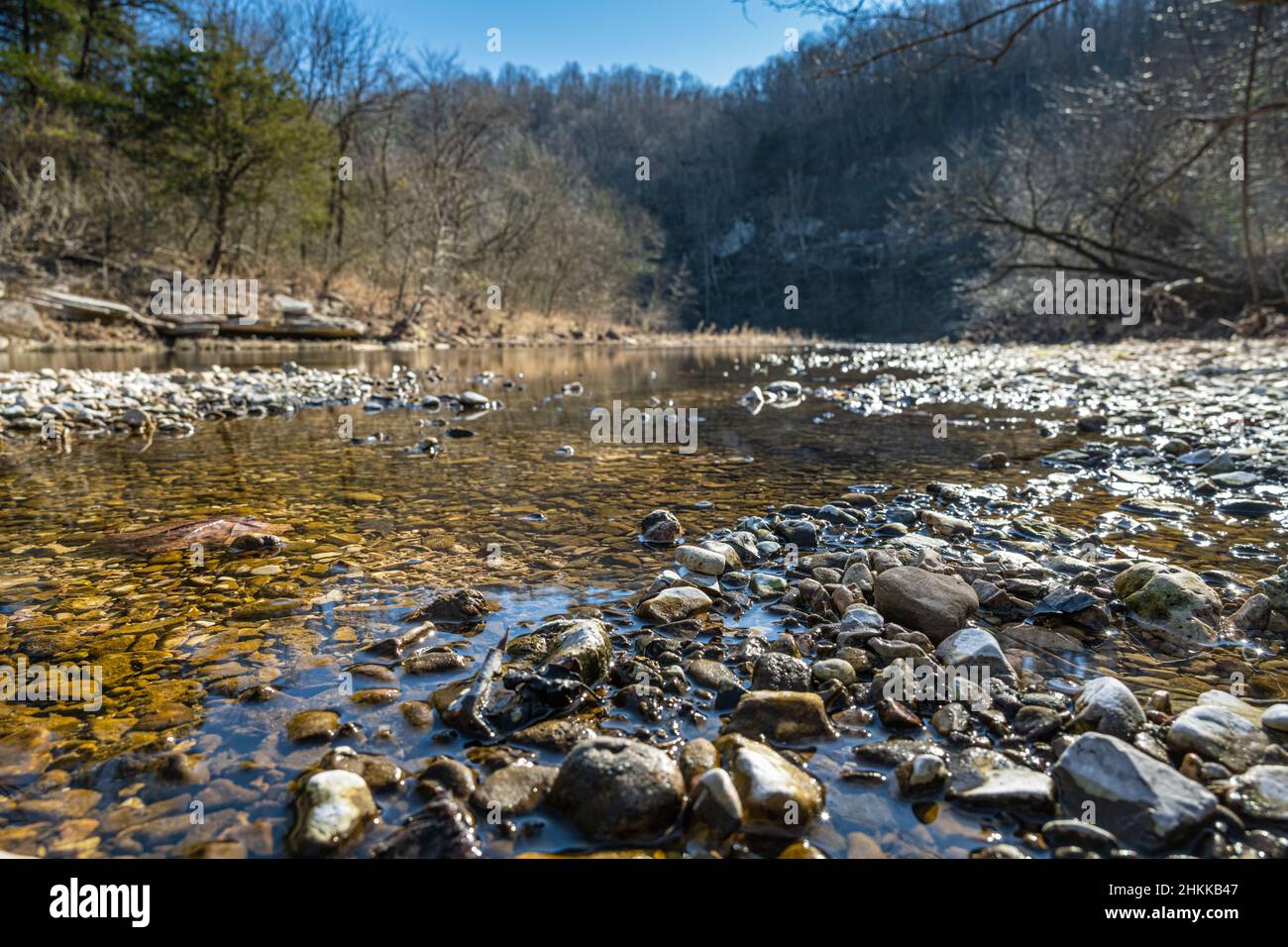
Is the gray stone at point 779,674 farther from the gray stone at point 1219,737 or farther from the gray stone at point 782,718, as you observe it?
the gray stone at point 1219,737

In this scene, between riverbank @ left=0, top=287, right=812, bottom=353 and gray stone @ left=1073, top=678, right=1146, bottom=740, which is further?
riverbank @ left=0, top=287, right=812, bottom=353

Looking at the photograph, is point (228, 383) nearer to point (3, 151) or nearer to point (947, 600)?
point (947, 600)

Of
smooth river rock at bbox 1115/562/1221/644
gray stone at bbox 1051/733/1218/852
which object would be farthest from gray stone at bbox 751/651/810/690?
smooth river rock at bbox 1115/562/1221/644

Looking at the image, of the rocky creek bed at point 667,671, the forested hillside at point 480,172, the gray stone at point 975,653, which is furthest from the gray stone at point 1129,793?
the forested hillside at point 480,172

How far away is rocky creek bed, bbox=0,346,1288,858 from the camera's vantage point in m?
1.30

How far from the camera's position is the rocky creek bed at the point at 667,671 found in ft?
4.25

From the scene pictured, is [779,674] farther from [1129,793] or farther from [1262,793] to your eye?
[1262,793]

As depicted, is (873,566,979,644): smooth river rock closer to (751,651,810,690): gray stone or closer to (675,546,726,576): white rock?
(751,651,810,690): gray stone

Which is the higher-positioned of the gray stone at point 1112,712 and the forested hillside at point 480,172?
the forested hillside at point 480,172

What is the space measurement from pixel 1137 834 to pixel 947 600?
97 centimetres

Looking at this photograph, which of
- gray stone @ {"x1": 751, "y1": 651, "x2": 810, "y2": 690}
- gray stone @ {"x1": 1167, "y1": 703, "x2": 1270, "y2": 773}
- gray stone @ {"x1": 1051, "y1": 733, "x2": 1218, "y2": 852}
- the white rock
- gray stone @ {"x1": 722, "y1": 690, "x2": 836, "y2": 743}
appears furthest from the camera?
the white rock

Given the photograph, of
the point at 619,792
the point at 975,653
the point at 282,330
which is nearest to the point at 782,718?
the point at 619,792
